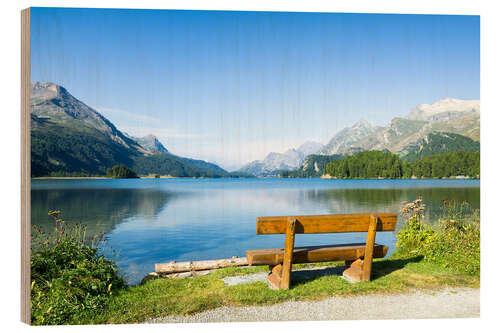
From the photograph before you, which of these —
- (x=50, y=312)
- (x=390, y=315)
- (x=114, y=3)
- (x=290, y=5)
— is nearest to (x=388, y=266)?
(x=390, y=315)

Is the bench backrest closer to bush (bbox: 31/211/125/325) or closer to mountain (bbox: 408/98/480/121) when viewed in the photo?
bush (bbox: 31/211/125/325)

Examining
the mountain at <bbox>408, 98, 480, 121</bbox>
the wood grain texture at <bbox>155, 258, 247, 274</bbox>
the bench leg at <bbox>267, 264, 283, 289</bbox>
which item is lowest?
the wood grain texture at <bbox>155, 258, 247, 274</bbox>

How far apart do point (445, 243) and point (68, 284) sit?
7.16 meters

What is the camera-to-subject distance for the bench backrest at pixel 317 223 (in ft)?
16.9

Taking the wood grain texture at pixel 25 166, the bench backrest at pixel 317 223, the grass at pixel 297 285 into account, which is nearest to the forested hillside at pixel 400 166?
the grass at pixel 297 285

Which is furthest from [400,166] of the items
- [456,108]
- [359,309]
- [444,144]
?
[359,309]

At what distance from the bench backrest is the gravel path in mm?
1035

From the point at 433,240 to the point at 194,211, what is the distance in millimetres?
19916

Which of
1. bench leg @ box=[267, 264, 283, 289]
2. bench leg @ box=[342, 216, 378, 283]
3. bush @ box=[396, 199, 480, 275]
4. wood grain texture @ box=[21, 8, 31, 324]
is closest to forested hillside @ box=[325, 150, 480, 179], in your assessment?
bush @ box=[396, 199, 480, 275]

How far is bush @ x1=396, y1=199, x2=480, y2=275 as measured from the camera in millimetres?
6586

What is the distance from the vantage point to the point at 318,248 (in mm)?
5770

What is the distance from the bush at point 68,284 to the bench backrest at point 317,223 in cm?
249

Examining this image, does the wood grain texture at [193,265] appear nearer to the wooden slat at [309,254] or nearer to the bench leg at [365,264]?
the wooden slat at [309,254]

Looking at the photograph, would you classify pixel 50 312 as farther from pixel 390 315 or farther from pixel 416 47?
pixel 416 47
